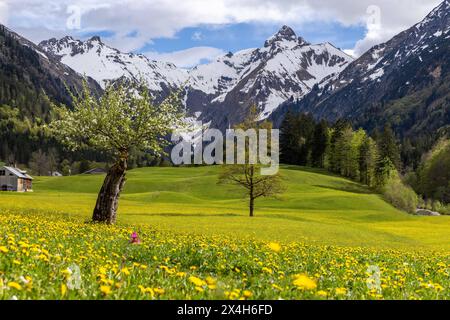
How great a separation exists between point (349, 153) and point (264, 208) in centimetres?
6020

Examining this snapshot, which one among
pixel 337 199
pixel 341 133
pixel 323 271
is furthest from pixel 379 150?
pixel 323 271

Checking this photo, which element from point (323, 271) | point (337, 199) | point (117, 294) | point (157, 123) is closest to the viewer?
point (117, 294)

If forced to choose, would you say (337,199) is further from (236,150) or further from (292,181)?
(236,150)

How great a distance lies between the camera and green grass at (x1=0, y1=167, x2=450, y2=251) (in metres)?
41.6

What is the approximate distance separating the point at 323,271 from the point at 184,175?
125490 mm

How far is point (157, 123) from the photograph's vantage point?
36.8m

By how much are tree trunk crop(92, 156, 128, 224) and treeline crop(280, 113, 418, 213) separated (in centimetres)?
8148

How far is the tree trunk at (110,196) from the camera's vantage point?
108ft

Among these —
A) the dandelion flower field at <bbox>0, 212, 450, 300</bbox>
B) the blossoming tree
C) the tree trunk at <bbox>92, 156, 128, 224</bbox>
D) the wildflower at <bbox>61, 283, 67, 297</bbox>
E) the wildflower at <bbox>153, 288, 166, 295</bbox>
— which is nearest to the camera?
the wildflower at <bbox>61, 283, 67, 297</bbox>

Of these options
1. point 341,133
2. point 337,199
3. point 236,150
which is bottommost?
point 337,199

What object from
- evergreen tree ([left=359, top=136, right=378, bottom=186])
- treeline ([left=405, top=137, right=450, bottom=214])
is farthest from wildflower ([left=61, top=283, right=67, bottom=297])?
treeline ([left=405, top=137, right=450, bottom=214])

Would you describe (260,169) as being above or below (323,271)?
above

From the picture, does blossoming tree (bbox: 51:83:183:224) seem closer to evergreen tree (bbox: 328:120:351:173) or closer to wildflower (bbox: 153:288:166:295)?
wildflower (bbox: 153:288:166:295)

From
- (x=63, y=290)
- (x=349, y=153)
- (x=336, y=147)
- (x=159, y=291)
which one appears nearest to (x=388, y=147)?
(x=349, y=153)
